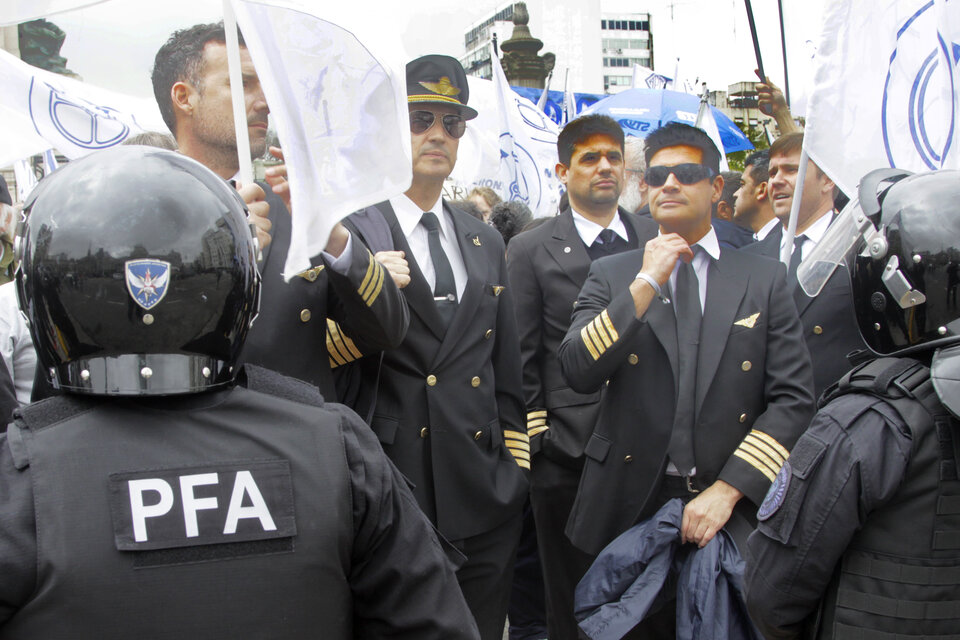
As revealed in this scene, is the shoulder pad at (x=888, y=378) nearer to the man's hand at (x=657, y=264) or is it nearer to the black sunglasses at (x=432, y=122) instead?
the man's hand at (x=657, y=264)

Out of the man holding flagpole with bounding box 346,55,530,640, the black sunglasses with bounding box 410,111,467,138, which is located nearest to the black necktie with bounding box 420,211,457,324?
the man holding flagpole with bounding box 346,55,530,640

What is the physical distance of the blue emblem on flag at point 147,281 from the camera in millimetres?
1556

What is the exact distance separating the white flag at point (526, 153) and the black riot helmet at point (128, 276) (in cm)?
691

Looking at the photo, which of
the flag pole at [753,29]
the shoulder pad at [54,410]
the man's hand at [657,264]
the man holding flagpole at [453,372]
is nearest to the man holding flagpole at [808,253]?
the man's hand at [657,264]

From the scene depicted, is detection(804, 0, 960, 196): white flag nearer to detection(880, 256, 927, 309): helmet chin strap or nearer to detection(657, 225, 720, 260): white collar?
detection(657, 225, 720, 260): white collar

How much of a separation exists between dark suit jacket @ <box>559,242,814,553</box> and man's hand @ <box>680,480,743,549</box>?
0.05 metres

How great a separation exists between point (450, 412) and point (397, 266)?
1.85 feet

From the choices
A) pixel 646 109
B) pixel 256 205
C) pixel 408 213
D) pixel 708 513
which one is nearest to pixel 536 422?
pixel 708 513

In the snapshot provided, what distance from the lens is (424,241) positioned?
352 cm

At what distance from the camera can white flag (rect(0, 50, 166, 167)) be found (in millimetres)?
5387

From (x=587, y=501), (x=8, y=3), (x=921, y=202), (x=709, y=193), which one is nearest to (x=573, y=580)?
(x=587, y=501)

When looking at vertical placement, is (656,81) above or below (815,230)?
above

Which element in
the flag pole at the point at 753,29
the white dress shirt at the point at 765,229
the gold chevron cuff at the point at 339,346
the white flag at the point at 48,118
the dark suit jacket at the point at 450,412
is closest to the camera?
the gold chevron cuff at the point at 339,346

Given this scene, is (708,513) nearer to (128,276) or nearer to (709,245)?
(709,245)
